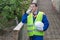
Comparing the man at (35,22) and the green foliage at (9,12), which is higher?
the green foliage at (9,12)

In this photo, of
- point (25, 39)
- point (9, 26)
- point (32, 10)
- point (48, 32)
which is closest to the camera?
point (32, 10)

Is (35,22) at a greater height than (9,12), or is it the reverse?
(9,12)

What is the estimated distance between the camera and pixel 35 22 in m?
6.13

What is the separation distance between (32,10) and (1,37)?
9.00 m

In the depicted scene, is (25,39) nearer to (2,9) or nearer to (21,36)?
(21,36)

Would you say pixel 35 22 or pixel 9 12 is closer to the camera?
pixel 35 22

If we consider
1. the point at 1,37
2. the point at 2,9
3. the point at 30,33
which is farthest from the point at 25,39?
the point at 2,9

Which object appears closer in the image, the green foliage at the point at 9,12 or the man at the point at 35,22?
the man at the point at 35,22

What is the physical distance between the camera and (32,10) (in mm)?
6078

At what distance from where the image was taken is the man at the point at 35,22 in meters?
6.09

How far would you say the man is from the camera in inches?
240

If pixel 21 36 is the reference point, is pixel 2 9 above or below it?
above

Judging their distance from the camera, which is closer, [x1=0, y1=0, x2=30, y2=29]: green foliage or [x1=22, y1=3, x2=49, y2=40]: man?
[x1=22, y1=3, x2=49, y2=40]: man

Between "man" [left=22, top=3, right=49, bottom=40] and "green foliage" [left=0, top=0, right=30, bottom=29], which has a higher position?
"green foliage" [left=0, top=0, right=30, bottom=29]
